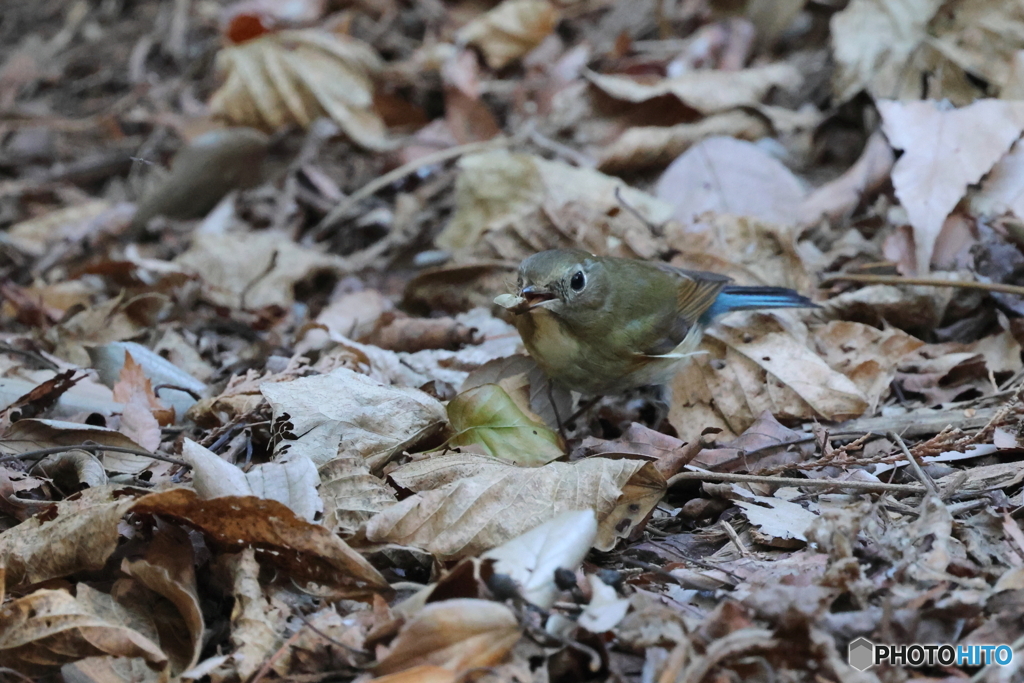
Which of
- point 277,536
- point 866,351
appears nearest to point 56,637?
point 277,536

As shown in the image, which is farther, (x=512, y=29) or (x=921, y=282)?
(x=512, y=29)

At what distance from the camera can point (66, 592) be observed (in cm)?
258

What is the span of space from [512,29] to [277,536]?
6.17m

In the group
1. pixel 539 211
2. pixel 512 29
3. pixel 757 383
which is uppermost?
pixel 512 29

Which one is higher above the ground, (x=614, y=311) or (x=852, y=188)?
(x=614, y=311)

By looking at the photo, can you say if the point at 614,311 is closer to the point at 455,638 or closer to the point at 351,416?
the point at 351,416

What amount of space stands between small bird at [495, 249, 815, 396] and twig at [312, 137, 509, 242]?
96.3 inches

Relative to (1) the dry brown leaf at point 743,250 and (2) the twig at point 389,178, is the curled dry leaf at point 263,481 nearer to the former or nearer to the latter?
(1) the dry brown leaf at point 743,250

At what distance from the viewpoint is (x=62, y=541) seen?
2.70 meters

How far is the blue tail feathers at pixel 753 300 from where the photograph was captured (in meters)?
4.52

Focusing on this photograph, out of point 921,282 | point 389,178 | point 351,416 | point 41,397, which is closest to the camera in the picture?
point 351,416

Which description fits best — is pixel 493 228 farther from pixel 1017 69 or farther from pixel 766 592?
pixel 766 592

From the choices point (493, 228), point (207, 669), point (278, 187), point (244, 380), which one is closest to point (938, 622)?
point (207, 669)

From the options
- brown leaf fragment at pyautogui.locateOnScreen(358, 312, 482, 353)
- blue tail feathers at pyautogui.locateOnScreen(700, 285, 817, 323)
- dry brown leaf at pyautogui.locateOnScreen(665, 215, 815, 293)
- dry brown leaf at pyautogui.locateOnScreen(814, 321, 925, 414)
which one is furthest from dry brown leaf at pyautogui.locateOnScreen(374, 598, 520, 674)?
dry brown leaf at pyautogui.locateOnScreen(665, 215, 815, 293)
